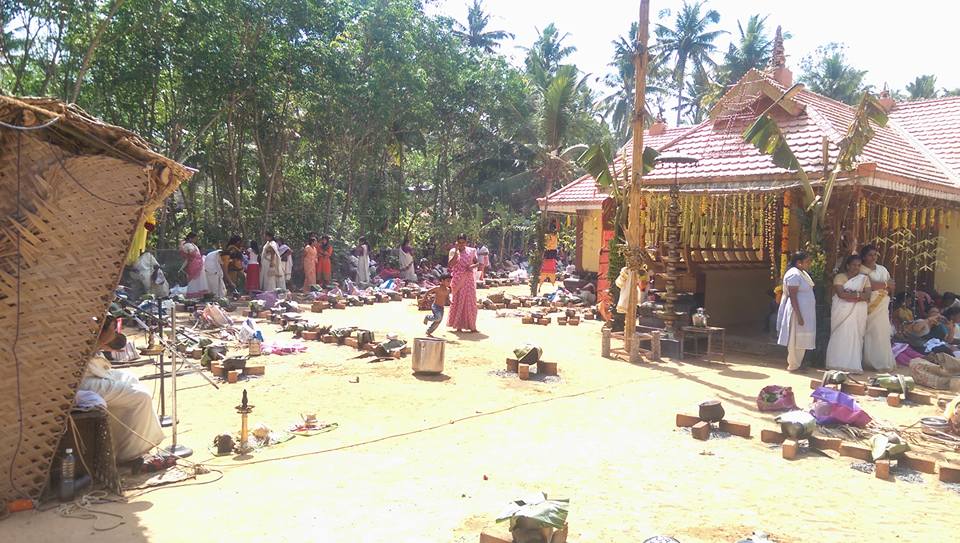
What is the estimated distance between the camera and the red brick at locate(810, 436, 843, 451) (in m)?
5.70

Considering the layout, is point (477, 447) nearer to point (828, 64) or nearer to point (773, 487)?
point (773, 487)

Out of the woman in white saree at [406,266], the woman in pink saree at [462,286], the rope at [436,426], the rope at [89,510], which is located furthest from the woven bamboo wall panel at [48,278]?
the woman in white saree at [406,266]

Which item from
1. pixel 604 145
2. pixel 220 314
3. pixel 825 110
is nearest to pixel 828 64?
pixel 825 110

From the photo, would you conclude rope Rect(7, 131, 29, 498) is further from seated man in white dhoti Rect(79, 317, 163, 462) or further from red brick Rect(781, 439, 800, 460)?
red brick Rect(781, 439, 800, 460)

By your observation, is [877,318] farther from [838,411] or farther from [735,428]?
[735,428]

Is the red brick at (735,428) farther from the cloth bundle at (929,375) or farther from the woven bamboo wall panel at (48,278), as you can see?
the woven bamboo wall panel at (48,278)

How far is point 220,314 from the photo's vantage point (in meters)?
12.3

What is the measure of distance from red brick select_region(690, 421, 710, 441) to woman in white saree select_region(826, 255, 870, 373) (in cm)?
470

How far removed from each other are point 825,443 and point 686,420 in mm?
1226

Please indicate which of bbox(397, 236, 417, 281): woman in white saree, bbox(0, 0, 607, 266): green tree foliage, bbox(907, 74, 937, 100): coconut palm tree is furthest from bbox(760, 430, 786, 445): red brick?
bbox(907, 74, 937, 100): coconut palm tree

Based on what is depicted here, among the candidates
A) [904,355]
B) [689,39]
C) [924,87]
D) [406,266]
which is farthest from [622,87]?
[904,355]

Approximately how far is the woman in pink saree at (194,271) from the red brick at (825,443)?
1390 centimetres

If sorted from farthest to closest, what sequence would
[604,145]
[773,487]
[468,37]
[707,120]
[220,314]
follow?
[468,37], [707,120], [220,314], [604,145], [773,487]

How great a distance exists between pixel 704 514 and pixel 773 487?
34.8 inches
